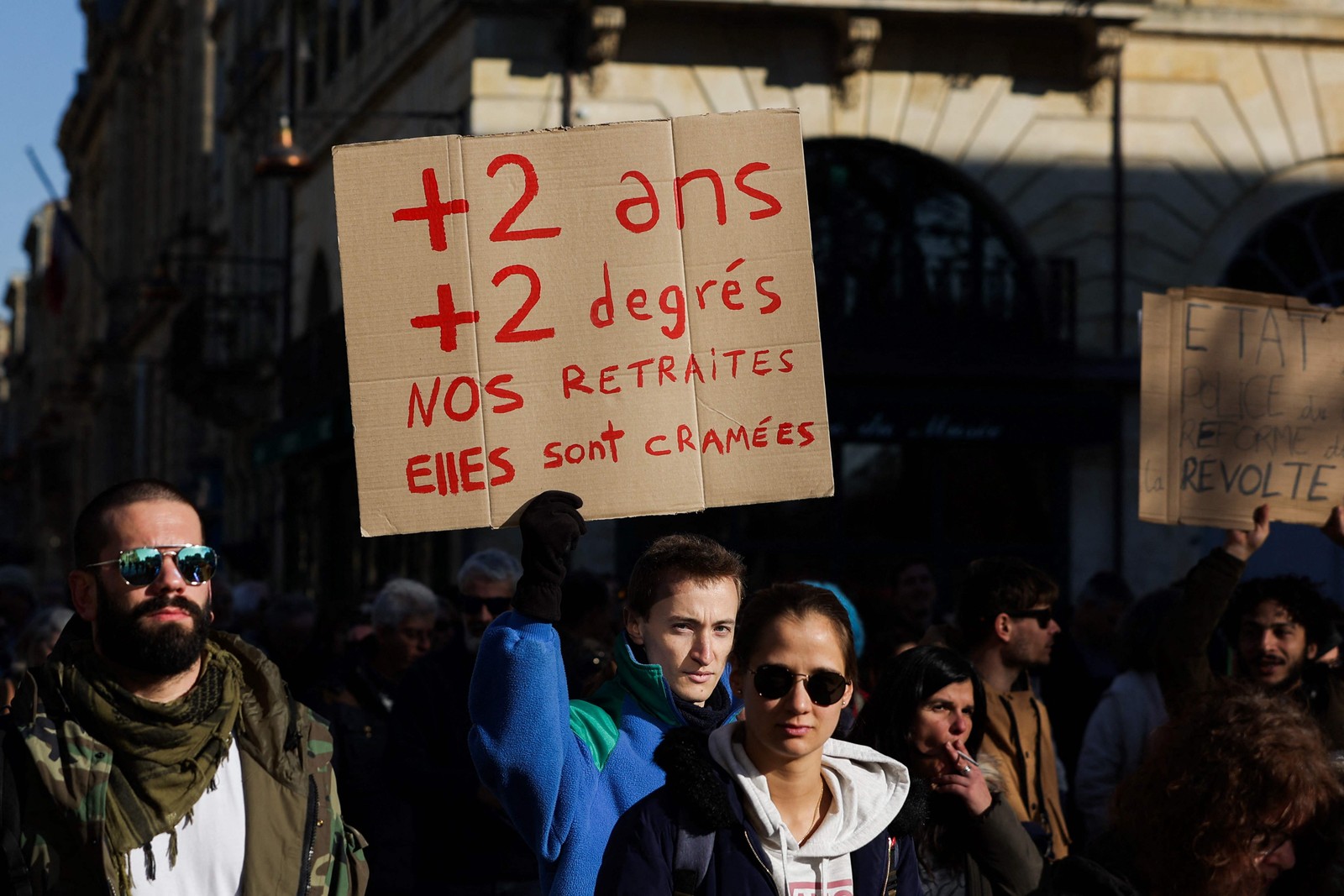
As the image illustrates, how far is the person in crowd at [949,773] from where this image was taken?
4.34m

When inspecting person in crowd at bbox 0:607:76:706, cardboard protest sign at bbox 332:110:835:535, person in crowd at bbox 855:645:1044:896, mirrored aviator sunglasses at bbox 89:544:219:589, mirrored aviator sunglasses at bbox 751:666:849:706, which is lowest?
person in crowd at bbox 855:645:1044:896

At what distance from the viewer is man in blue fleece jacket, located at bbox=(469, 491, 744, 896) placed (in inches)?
145

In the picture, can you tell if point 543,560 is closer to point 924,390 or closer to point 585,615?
point 585,615

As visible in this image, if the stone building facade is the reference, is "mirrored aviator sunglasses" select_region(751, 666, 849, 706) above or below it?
below

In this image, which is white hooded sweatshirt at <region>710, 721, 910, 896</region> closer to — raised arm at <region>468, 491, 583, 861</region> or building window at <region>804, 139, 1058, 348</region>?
raised arm at <region>468, 491, 583, 861</region>

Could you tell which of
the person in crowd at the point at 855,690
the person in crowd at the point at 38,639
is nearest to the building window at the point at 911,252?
the person in crowd at the point at 855,690

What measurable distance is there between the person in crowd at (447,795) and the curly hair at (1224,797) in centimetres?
295

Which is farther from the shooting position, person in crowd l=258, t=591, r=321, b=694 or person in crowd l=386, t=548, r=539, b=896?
person in crowd l=258, t=591, r=321, b=694

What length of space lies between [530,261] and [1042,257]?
1284 cm

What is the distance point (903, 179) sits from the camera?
1673 centimetres

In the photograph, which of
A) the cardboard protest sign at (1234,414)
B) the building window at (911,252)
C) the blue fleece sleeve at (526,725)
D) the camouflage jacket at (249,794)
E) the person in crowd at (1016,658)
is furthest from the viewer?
the building window at (911,252)

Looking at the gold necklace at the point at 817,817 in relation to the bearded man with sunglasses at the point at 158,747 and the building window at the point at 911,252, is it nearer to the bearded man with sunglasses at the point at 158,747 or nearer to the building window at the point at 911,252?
the bearded man with sunglasses at the point at 158,747

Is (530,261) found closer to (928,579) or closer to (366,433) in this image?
(366,433)

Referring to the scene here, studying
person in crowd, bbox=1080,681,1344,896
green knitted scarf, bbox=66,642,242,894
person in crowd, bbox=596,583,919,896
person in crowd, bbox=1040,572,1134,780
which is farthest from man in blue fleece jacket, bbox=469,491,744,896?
person in crowd, bbox=1040,572,1134,780
